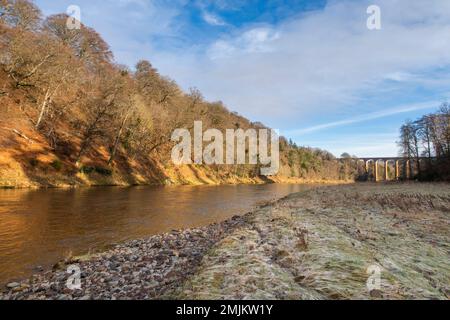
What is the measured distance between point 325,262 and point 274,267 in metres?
1.22

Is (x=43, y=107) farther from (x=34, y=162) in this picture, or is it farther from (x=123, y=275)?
(x=123, y=275)

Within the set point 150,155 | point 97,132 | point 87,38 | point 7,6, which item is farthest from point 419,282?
point 87,38

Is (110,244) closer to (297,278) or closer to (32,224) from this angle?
(32,224)

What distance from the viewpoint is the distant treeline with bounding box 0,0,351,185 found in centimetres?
3059

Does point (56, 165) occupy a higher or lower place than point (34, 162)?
lower

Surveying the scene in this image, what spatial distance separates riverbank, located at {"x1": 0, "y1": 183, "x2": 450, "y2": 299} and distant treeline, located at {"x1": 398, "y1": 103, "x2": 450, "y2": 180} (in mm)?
41466

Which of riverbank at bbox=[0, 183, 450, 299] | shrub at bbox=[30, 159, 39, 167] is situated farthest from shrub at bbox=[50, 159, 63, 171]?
riverbank at bbox=[0, 183, 450, 299]

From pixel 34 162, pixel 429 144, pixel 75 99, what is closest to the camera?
pixel 34 162

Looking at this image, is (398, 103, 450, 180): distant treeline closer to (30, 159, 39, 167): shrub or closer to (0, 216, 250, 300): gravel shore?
(0, 216, 250, 300): gravel shore

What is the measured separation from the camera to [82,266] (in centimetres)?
820

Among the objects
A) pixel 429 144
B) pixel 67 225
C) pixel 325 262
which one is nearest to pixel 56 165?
pixel 67 225

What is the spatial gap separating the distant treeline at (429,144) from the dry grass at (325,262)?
40.6m

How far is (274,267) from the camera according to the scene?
6176mm

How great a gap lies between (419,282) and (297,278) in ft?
8.13
